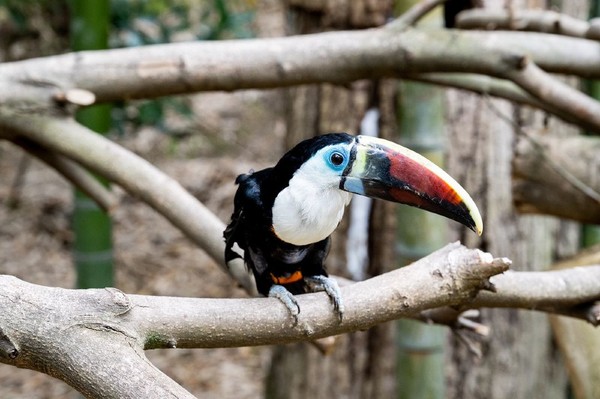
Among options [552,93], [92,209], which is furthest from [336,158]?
[92,209]

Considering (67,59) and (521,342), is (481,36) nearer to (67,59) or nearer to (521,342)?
(67,59)

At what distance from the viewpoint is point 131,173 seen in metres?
1.96

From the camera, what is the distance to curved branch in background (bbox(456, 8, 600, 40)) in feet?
7.95

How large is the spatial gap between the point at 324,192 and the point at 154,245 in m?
3.33

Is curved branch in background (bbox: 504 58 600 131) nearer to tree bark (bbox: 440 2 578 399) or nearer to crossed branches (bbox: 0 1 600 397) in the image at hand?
crossed branches (bbox: 0 1 600 397)

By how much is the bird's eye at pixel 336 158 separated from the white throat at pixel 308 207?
0.10 feet

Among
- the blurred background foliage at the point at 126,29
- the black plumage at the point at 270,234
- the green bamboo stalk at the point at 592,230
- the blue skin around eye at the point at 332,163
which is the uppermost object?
the blurred background foliage at the point at 126,29

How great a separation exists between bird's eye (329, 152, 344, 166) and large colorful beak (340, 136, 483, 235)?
2cm

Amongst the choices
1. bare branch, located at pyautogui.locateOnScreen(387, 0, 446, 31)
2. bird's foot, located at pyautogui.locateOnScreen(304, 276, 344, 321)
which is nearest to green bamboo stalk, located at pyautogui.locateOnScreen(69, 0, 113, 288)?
bare branch, located at pyautogui.locateOnScreen(387, 0, 446, 31)

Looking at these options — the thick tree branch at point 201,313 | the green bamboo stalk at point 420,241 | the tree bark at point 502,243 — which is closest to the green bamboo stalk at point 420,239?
the green bamboo stalk at point 420,241

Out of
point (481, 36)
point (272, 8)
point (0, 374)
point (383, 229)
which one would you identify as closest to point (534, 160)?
point (481, 36)

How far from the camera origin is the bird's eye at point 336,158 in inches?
59.2

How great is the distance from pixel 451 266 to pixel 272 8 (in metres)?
5.19

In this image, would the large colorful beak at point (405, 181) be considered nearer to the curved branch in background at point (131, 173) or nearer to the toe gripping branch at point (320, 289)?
the toe gripping branch at point (320, 289)
